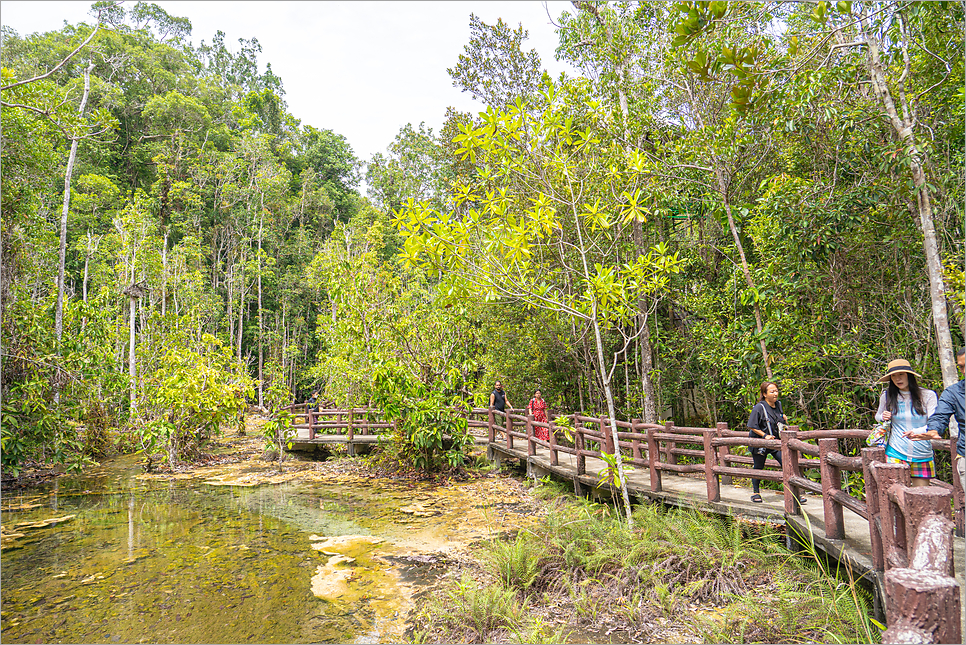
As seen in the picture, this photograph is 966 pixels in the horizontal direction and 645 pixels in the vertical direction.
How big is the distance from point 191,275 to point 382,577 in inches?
875

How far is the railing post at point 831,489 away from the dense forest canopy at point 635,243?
2.00 meters

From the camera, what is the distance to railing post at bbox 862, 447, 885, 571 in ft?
10.5

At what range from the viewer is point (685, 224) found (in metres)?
12.2

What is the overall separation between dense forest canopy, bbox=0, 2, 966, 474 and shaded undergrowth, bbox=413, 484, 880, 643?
5.25ft

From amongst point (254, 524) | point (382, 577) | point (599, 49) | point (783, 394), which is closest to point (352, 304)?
point (254, 524)

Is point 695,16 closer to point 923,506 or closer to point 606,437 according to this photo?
point 923,506

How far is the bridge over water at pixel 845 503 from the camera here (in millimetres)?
1762

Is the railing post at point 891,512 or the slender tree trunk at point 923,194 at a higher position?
the slender tree trunk at point 923,194

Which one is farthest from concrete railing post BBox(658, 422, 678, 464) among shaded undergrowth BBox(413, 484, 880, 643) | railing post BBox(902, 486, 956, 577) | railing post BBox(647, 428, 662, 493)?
railing post BBox(902, 486, 956, 577)

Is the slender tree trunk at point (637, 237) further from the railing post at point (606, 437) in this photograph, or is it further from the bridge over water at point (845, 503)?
the railing post at point (606, 437)

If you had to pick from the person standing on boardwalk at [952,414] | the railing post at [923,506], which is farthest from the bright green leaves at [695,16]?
the person standing on boardwalk at [952,414]

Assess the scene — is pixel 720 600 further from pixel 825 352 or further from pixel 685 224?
pixel 685 224

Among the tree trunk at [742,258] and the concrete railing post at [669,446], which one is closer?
the concrete railing post at [669,446]

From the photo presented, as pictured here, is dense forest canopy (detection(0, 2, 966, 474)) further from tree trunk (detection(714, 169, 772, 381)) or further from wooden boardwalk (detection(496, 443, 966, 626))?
wooden boardwalk (detection(496, 443, 966, 626))
